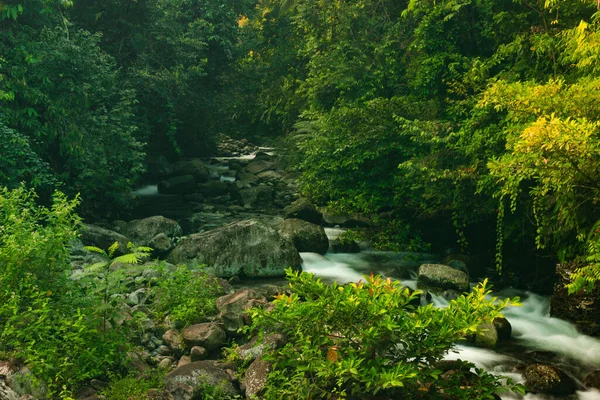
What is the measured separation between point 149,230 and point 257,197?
20.6 feet

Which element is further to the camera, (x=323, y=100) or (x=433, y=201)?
Answer: (x=323, y=100)

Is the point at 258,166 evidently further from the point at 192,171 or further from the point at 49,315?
the point at 49,315

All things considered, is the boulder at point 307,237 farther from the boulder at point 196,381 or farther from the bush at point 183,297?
the boulder at point 196,381

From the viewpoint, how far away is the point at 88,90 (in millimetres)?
13664

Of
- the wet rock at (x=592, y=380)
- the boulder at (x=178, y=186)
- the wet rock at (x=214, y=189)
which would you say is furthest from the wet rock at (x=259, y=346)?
the boulder at (x=178, y=186)

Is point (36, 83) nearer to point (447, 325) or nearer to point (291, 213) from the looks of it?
point (291, 213)

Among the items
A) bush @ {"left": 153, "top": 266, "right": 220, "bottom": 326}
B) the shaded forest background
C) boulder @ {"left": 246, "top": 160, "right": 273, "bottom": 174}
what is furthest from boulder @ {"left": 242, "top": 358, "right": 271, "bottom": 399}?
boulder @ {"left": 246, "top": 160, "right": 273, "bottom": 174}

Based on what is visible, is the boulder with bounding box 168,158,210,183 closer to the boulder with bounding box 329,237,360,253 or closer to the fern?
the boulder with bounding box 329,237,360,253

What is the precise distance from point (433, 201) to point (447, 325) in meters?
7.32

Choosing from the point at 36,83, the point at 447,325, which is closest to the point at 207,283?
the point at 447,325

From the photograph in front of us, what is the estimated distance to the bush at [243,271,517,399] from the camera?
521 cm

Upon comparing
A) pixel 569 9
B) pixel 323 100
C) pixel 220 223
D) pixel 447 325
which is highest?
pixel 569 9

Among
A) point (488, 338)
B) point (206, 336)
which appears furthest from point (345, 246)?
point (206, 336)

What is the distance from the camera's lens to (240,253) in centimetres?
1133
